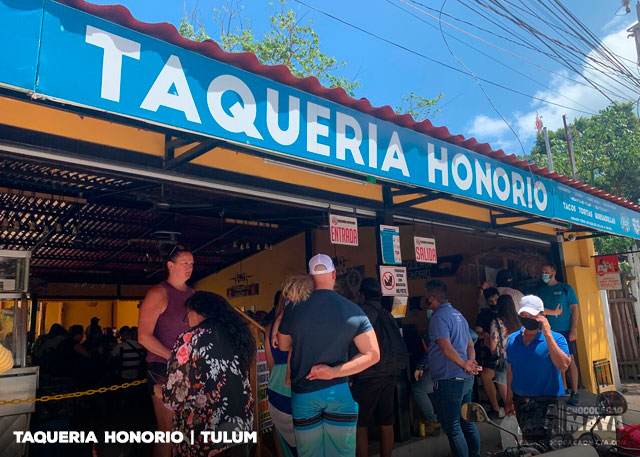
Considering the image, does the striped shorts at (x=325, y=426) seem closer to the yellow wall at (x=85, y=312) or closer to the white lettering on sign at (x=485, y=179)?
the white lettering on sign at (x=485, y=179)

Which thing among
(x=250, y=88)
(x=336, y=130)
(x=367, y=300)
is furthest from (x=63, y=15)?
(x=367, y=300)

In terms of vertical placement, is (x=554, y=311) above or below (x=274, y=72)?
below

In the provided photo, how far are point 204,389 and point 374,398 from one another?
210cm

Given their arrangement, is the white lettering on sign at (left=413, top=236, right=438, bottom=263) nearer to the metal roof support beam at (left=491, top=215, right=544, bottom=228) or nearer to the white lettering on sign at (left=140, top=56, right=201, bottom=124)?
the metal roof support beam at (left=491, top=215, right=544, bottom=228)

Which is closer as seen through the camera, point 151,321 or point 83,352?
point 151,321

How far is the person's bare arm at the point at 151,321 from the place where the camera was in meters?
3.66

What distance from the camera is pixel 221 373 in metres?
2.94

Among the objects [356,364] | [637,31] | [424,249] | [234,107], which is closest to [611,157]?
[637,31]

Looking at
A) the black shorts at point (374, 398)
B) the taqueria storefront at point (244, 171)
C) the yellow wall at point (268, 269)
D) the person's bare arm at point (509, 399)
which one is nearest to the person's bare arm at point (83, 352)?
the taqueria storefront at point (244, 171)

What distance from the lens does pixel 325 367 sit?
3195 millimetres

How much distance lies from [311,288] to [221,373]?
0.99 metres

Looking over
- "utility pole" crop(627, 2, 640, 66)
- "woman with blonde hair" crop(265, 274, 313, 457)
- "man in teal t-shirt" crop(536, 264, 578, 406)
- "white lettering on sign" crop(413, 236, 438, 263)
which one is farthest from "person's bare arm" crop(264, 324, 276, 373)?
"utility pole" crop(627, 2, 640, 66)

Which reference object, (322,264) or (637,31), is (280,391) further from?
(637,31)

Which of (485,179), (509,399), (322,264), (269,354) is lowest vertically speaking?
(509,399)
